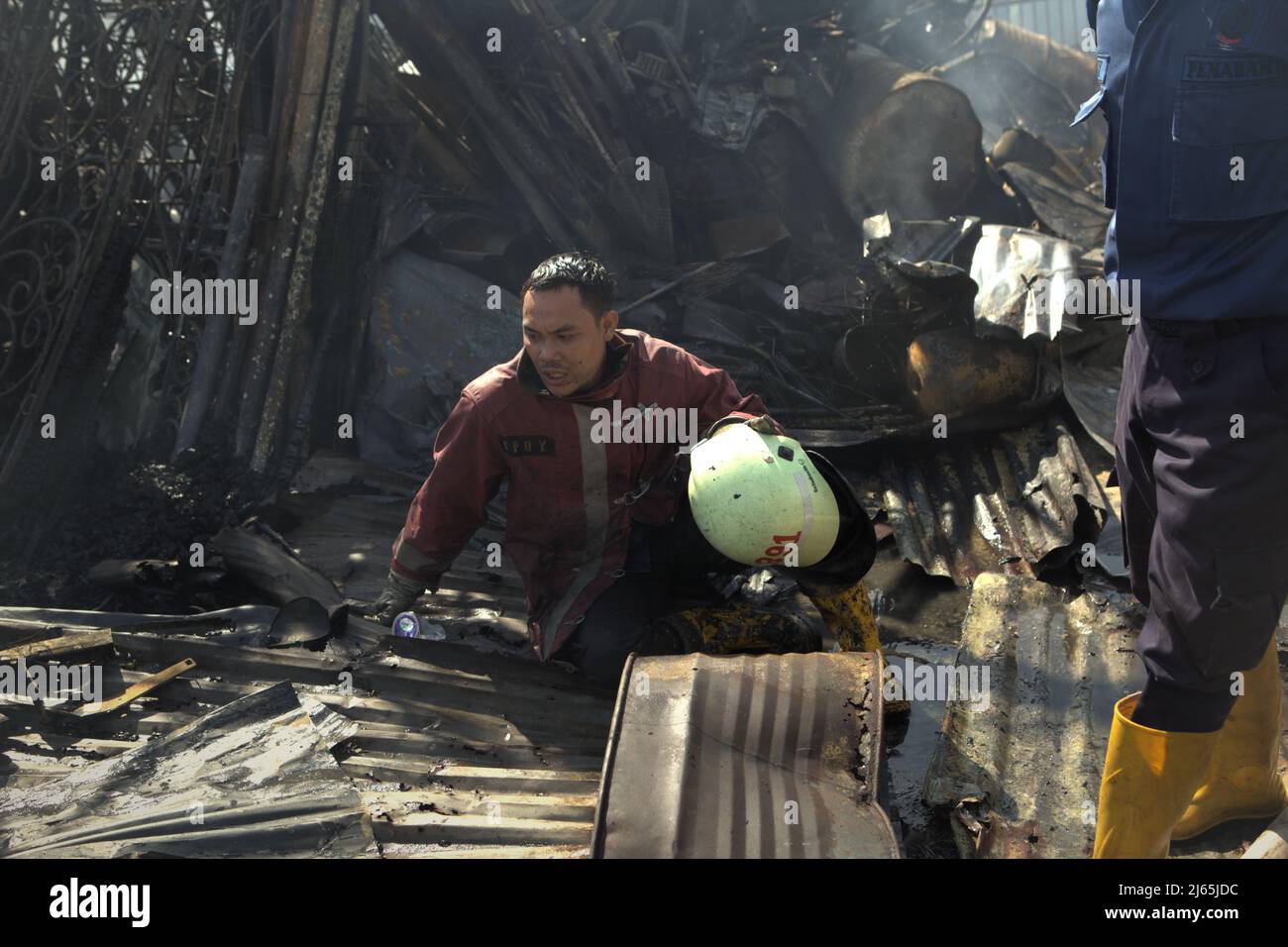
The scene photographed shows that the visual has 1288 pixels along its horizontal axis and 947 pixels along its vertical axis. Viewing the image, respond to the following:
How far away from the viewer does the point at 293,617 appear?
3.99 metres

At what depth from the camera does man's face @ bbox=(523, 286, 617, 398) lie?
133 inches

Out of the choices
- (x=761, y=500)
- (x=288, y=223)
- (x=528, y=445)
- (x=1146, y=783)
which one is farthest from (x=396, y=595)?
(x=288, y=223)

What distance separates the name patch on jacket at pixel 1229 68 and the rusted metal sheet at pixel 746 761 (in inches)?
62.2

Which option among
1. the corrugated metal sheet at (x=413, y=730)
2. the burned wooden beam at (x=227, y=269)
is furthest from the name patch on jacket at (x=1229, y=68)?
the burned wooden beam at (x=227, y=269)

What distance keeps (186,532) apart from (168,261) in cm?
172

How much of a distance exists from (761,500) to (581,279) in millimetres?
944

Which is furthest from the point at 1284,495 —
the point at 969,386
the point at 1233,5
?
the point at 969,386

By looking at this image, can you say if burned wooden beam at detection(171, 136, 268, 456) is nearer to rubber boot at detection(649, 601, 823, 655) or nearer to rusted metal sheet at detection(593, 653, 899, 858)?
rubber boot at detection(649, 601, 823, 655)

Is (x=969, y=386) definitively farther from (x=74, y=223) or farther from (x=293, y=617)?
(x=74, y=223)

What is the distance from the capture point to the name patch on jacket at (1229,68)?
2.16 meters

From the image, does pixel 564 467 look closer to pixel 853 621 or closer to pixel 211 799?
pixel 853 621

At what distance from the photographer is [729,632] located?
3625 millimetres

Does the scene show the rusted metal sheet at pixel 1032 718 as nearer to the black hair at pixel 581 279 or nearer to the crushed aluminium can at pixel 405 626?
the black hair at pixel 581 279

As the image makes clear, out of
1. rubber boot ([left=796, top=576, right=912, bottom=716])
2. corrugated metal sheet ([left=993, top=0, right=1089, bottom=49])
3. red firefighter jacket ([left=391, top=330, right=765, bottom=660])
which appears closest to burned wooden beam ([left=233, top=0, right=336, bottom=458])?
red firefighter jacket ([left=391, top=330, right=765, bottom=660])
